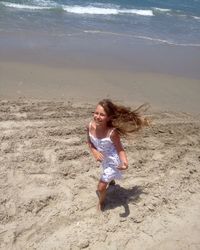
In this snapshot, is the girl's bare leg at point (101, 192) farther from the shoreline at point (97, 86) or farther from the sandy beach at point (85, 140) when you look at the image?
the shoreline at point (97, 86)

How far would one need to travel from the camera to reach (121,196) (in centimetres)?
521

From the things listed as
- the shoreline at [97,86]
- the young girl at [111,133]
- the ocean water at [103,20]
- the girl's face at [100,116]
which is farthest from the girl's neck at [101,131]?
the ocean water at [103,20]

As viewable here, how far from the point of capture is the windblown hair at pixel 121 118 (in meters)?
4.44

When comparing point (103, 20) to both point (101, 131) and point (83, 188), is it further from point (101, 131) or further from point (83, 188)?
point (101, 131)

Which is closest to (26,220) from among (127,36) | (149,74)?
(149,74)

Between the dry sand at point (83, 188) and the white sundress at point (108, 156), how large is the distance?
473mm

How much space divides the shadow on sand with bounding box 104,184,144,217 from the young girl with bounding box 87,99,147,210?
303mm

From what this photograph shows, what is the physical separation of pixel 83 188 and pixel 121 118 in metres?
1.20

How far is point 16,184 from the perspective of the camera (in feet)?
17.0

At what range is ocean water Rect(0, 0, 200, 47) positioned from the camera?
42.8 feet

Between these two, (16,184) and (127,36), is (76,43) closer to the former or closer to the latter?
(127,36)

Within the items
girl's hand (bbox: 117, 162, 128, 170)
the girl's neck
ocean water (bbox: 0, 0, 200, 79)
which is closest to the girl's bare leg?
girl's hand (bbox: 117, 162, 128, 170)

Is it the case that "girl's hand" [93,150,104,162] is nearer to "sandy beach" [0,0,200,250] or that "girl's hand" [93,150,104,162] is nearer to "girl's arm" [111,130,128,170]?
"girl's arm" [111,130,128,170]

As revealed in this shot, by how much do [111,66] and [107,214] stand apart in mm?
5894
